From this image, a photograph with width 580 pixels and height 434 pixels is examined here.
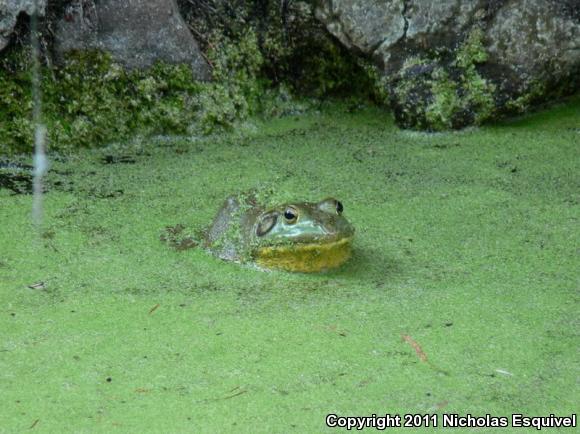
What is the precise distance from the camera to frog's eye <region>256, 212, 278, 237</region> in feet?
10.0

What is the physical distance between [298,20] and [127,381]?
236 centimetres

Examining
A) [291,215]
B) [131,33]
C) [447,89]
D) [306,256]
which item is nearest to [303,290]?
[306,256]

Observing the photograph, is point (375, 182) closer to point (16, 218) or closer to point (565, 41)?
point (565, 41)

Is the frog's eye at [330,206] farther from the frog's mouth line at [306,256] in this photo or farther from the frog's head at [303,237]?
the frog's mouth line at [306,256]

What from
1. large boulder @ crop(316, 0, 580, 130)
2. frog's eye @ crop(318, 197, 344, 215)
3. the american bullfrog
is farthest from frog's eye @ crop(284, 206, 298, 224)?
large boulder @ crop(316, 0, 580, 130)

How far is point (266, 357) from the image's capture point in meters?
2.50

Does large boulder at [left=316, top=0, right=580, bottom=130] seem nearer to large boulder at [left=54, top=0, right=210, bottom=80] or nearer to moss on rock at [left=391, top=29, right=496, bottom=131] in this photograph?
moss on rock at [left=391, top=29, right=496, bottom=131]

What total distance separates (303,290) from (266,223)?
0.29 m

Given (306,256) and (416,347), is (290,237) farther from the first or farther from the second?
(416,347)

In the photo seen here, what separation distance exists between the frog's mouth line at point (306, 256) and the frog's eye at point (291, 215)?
3.4 inches

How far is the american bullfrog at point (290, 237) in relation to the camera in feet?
9.78

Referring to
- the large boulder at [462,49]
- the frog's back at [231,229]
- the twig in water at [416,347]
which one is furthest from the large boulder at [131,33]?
the twig in water at [416,347]

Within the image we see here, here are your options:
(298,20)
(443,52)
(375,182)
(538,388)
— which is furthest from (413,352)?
(298,20)

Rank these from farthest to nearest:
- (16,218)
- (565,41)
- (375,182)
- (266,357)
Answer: (565,41) → (375,182) → (16,218) → (266,357)
